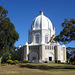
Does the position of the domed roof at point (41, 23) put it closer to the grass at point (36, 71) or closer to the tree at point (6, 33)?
the tree at point (6, 33)

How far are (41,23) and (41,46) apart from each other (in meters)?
13.3

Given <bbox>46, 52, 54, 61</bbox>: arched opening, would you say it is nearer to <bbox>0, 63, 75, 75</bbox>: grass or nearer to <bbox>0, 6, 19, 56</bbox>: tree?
<bbox>0, 6, 19, 56</bbox>: tree

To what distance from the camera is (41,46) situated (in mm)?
64500

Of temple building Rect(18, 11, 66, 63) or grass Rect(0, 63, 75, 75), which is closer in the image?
grass Rect(0, 63, 75, 75)

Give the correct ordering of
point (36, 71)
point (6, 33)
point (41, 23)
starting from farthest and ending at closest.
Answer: point (41, 23)
point (6, 33)
point (36, 71)

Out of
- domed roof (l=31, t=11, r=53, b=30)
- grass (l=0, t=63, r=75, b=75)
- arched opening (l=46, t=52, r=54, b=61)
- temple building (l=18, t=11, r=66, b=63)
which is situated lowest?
grass (l=0, t=63, r=75, b=75)

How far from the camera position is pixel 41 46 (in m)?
64.5

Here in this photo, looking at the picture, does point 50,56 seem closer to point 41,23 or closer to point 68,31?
point 41,23

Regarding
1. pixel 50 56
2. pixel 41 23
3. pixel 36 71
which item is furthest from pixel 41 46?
pixel 36 71

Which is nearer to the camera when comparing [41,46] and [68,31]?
[68,31]

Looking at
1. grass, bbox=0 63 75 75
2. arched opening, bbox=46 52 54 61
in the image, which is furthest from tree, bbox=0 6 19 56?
arched opening, bbox=46 52 54 61

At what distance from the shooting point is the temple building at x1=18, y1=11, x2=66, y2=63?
6500cm

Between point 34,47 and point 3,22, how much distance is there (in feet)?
115

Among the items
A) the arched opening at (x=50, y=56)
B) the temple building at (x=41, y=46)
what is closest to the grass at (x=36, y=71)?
the temple building at (x=41, y=46)
